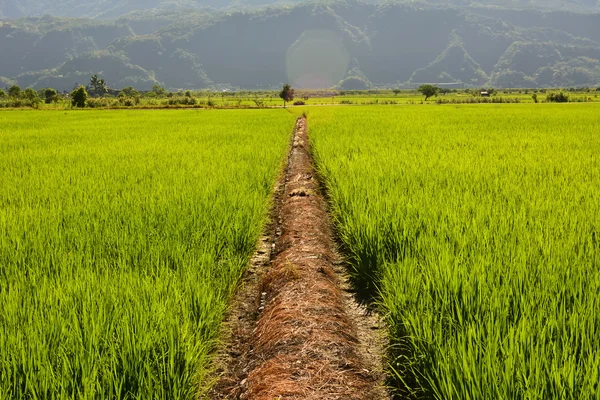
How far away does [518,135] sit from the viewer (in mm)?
11430

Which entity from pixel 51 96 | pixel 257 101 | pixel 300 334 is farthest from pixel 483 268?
pixel 51 96

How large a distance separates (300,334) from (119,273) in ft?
4.37

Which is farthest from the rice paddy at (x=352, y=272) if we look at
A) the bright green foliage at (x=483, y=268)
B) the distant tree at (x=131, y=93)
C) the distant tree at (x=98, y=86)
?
the distant tree at (x=98, y=86)

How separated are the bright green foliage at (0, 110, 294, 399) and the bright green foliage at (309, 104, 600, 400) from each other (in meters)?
1.19

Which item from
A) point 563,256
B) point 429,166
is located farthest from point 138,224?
point 429,166

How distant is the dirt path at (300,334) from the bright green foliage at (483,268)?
24cm

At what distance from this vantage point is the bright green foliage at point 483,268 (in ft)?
5.48

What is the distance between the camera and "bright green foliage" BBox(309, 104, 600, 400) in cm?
167

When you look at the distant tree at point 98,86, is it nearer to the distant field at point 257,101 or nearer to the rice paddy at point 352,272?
the distant field at point 257,101

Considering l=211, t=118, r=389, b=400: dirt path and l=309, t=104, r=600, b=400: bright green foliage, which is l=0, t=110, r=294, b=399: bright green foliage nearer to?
l=211, t=118, r=389, b=400: dirt path

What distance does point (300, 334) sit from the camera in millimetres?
2889

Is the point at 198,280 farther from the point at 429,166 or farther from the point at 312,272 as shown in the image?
the point at 429,166

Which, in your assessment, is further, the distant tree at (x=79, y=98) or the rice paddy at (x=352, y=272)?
the distant tree at (x=79, y=98)

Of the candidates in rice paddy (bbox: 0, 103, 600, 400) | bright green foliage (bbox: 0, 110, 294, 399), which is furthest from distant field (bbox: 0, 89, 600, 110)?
rice paddy (bbox: 0, 103, 600, 400)
